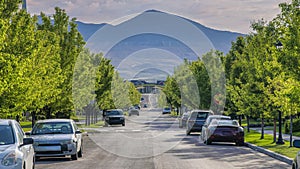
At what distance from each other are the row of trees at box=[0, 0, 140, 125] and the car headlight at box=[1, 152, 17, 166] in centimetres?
833

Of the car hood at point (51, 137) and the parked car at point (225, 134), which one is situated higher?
the car hood at point (51, 137)

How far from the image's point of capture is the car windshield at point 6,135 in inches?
556

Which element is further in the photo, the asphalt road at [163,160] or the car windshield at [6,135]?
the asphalt road at [163,160]

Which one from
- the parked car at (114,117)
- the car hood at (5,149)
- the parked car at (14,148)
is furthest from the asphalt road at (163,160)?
the parked car at (114,117)

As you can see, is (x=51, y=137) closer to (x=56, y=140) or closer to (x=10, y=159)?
(x=56, y=140)

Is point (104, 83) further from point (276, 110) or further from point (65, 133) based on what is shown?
point (65, 133)

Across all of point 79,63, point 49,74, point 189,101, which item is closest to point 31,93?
point 49,74

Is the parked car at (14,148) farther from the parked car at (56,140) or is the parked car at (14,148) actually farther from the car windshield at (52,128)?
the car windshield at (52,128)

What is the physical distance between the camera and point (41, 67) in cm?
3178

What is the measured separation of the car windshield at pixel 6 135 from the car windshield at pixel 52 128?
7605 mm

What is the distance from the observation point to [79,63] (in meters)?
46.9

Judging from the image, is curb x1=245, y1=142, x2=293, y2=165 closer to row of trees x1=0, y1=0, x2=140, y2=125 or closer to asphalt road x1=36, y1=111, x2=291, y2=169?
asphalt road x1=36, y1=111, x2=291, y2=169

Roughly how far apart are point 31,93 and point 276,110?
12.0 meters

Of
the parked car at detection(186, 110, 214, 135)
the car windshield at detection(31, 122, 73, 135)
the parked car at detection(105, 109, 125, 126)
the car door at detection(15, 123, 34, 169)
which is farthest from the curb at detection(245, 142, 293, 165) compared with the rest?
the parked car at detection(105, 109, 125, 126)
